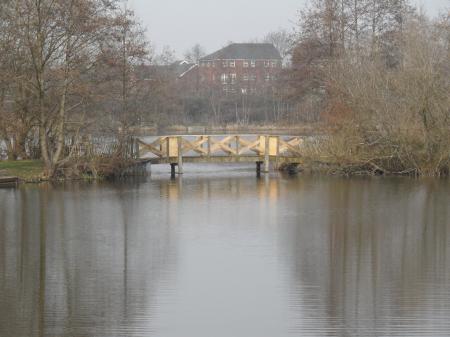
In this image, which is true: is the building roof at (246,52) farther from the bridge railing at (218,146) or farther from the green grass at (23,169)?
the green grass at (23,169)

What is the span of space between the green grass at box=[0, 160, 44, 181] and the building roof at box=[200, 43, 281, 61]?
62.5 meters

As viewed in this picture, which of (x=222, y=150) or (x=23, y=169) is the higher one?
(x=222, y=150)

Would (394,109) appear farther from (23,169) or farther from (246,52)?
(246,52)

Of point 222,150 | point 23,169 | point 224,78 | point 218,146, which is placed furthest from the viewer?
point 224,78

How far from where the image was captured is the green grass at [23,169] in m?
25.1

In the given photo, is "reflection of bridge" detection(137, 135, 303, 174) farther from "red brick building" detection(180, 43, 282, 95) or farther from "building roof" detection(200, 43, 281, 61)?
"building roof" detection(200, 43, 281, 61)

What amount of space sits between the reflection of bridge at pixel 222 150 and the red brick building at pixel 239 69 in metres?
41.2

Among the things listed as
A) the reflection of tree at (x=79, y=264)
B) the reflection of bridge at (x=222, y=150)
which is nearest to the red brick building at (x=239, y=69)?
the reflection of bridge at (x=222, y=150)

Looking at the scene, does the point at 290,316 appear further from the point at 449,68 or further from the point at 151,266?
the point at 449,68

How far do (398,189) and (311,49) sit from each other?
1587cm

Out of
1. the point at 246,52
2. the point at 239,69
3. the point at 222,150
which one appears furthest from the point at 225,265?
the point at 246,52

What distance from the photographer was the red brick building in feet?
250

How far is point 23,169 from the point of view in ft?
84.4

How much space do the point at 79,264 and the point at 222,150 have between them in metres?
17.5
